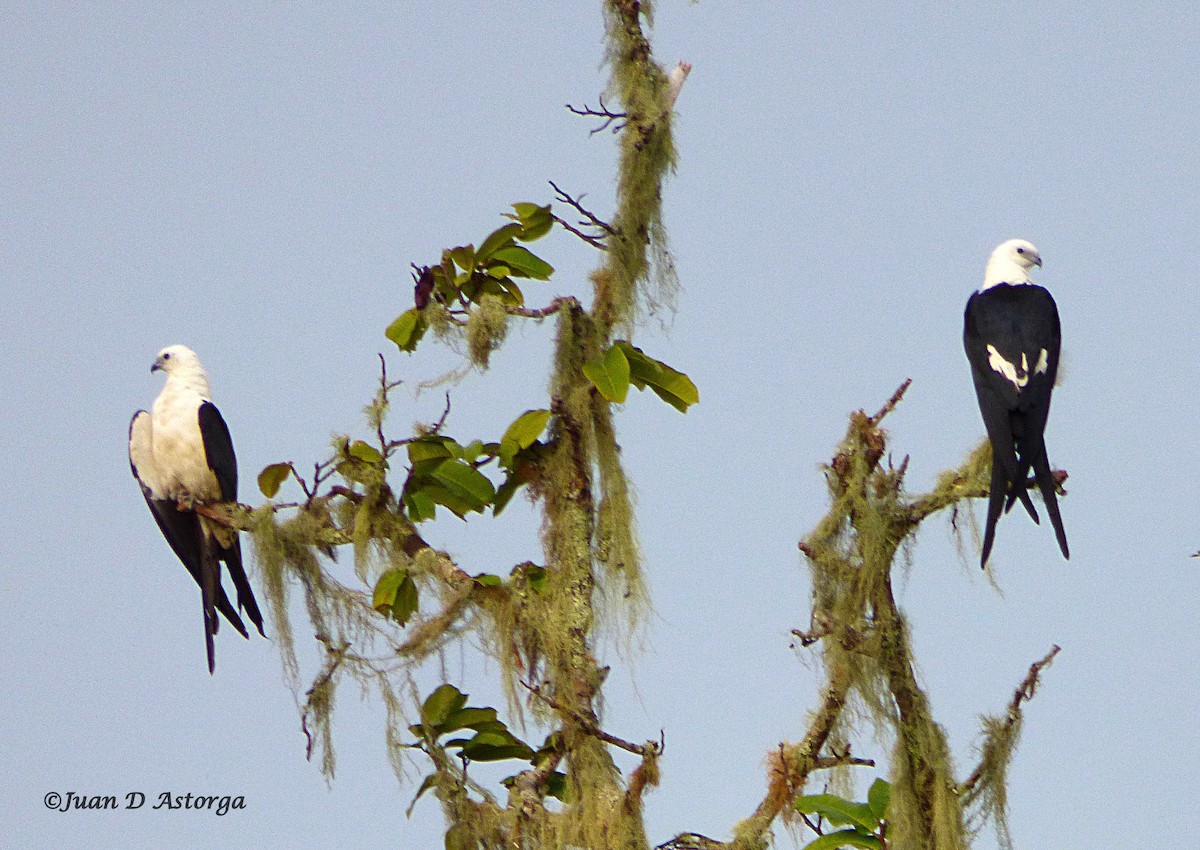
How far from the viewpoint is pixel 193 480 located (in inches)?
217

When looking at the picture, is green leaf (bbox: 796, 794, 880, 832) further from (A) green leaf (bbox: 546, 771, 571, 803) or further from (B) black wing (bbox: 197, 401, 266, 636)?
(B) black wing (bbox: 197, 401, 266, 636)

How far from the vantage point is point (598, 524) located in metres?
3.98

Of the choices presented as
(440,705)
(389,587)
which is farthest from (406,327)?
(440,705)

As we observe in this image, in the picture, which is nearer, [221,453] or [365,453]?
[365,453]

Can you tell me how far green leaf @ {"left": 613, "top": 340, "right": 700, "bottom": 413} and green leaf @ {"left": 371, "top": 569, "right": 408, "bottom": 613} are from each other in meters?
0.85

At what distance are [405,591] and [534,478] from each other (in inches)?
19.0

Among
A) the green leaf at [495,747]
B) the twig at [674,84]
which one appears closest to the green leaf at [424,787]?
the green leaf at [495,747]

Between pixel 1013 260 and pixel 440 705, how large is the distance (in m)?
3.17

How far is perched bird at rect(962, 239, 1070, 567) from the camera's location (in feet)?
13.0

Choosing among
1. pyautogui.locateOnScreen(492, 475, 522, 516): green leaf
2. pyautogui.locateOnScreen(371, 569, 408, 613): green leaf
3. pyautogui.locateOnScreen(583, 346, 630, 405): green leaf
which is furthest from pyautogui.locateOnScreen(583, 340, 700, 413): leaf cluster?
pyautogui.locateOnScreen(371, 569, 408, 613): green leaf

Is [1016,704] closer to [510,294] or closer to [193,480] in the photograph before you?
[510,294]

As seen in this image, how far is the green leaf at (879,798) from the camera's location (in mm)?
3646

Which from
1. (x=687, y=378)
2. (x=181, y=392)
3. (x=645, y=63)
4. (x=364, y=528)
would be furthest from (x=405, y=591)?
(x=181, y=392)

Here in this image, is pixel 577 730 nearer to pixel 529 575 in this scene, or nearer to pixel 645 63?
pixel 529 575
